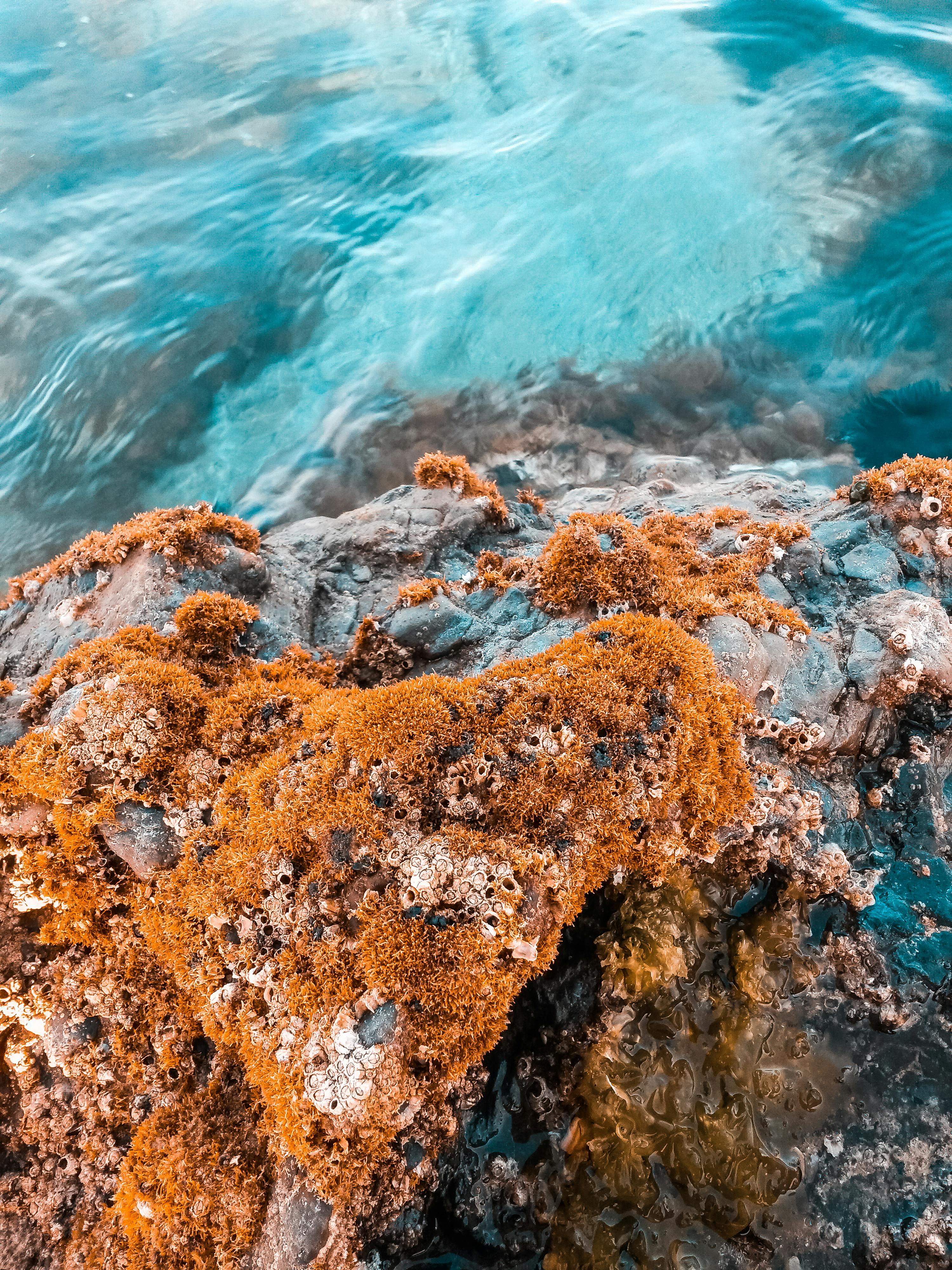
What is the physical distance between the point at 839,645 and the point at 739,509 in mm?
1860

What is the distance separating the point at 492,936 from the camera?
2914 mm

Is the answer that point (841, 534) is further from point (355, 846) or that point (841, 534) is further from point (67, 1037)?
point (67, 1037)

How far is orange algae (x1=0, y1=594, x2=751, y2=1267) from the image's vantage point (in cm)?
288

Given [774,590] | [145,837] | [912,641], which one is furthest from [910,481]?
[145,837]

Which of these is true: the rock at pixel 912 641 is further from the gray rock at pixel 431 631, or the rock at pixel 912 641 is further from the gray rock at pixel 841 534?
the gray rock at pixel 431 631

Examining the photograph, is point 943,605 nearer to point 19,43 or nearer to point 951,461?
point 951,461

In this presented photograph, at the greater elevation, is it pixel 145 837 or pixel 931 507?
pixel 931 507

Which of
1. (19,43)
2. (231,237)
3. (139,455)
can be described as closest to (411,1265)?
(139,455)

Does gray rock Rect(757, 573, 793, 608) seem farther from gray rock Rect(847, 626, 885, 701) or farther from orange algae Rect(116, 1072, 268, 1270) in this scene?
orange algae Rect(116, 1072, 268, 1270)

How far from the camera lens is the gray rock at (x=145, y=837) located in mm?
3391

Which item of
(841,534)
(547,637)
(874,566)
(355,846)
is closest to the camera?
(355,846)

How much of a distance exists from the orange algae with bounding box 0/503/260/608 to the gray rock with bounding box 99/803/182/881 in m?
1.77

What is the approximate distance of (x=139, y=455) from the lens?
9586 mm

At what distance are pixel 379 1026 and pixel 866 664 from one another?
10.4 feet
